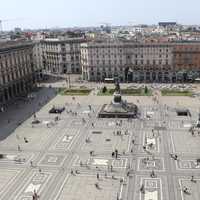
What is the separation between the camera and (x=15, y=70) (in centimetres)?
13725

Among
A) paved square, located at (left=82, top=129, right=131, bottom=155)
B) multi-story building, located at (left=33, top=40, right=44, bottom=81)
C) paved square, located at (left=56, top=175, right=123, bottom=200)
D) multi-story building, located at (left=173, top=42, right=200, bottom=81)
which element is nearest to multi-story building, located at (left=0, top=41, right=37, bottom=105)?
multi-story building, located at (left=33, top=40, right=44, bottom=81)

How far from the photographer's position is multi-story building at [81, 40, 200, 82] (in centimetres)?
15762

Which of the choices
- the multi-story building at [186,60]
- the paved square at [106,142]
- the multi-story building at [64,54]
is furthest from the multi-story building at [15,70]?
the multi-story building at [186,60]

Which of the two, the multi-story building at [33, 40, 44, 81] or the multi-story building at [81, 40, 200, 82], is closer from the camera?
the multi-story building at [81, 40, 200, 82]

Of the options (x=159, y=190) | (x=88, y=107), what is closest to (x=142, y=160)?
(x=159, y=190)

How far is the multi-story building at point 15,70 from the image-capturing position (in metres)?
127

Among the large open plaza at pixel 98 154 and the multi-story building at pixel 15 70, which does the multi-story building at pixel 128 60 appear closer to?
the multi-story building at pixel 15 70

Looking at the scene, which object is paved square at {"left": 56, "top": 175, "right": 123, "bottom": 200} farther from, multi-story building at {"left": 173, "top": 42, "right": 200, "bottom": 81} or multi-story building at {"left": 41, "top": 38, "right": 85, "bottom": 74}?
multi-story building at {"left": 41, "top": 38, "right": 85, "bottom": 74}

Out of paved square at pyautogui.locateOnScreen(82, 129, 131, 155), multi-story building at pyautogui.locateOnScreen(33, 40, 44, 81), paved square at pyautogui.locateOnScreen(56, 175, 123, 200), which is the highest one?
multi-story building at pyautogui.locateOnScreen(33, 40, 44, 81)

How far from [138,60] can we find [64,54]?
45.0 m

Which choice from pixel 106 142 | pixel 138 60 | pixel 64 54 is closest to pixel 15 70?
pixel 64 54

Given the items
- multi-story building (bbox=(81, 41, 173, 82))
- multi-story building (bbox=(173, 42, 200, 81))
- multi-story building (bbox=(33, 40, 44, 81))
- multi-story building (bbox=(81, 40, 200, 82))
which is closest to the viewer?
multi-story building (bbox=(173, 42, 200, 81))

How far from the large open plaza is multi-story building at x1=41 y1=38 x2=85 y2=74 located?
6840 cm

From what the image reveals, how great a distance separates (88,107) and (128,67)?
50.8m
